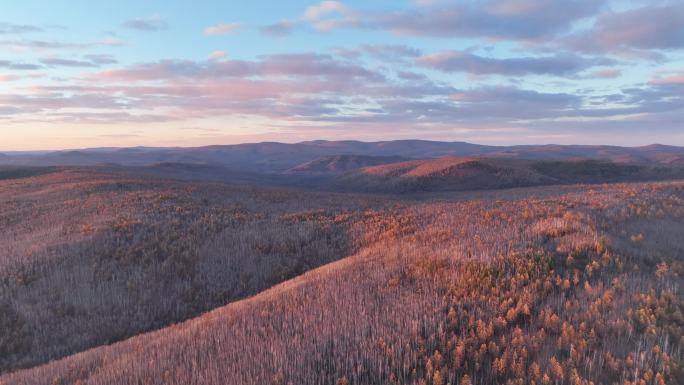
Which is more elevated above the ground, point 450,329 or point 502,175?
point 502,175

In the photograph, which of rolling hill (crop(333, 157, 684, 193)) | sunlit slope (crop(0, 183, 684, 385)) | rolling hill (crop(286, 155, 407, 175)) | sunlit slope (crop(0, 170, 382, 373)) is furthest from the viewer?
rolling hill (crop(286, 155, 407, 175))

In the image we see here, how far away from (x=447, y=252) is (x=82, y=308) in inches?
336

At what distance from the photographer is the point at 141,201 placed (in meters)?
23.8

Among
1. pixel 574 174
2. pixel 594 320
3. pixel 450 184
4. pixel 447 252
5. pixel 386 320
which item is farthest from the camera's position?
pixel 574 174

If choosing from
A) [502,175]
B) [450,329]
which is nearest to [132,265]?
[450,329]

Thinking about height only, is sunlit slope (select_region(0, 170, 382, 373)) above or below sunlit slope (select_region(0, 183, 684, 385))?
below

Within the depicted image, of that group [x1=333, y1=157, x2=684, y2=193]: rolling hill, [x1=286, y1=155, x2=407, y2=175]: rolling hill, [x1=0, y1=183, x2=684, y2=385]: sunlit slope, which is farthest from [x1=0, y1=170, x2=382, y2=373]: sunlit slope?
[x1=286, y1=155, x2=407, y2=175]: rolling hill

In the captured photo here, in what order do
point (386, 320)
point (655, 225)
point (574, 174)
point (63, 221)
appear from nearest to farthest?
point (386, 320)
point (655, 225)
point (63, 221)
point (574, 174)

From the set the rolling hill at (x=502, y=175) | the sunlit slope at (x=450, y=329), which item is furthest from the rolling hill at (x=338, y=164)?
the sunlit slope at (x=450, y=329)

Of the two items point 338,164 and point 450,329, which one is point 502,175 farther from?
point 338,164

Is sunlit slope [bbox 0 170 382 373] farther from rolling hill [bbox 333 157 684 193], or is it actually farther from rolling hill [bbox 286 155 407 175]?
rolling hill [bbox 286 155 407 175]

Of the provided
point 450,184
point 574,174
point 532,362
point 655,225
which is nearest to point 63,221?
point 532,362

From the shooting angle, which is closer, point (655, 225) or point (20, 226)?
point (655, 225)

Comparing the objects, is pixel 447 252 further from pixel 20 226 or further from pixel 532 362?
pixel 20 226
